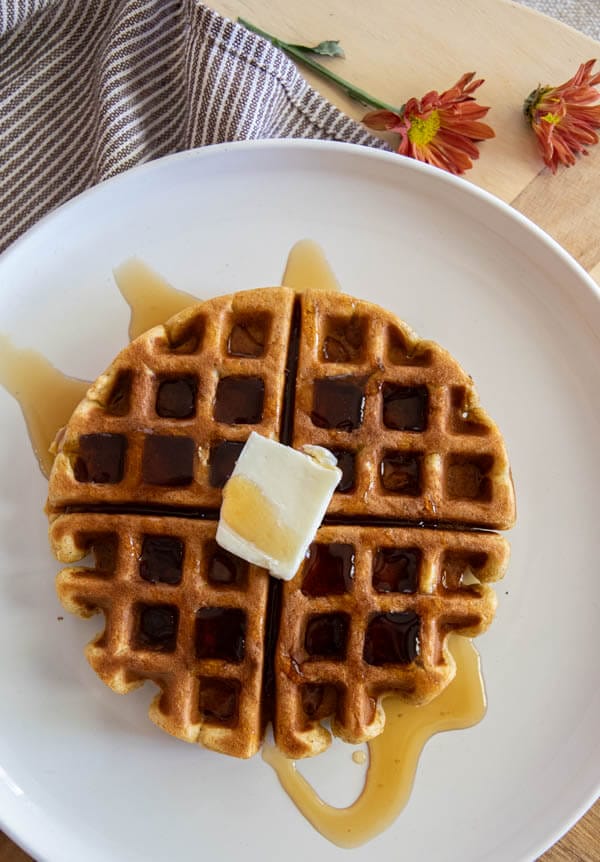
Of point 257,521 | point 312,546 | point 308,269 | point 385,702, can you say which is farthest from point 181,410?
point 385,702

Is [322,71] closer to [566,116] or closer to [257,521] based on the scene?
[566,116]

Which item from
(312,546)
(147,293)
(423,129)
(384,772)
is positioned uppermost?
(423,129)

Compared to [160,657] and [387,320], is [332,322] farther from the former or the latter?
[160,657]

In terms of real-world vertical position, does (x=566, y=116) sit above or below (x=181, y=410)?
above

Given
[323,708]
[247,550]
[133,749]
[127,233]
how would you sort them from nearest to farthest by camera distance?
Answer: [247,550] → [323,708] → [133,749] → [127,233]

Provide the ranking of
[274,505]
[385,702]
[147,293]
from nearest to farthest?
1. [274,505]
2. [385,702]
3. [147,293]

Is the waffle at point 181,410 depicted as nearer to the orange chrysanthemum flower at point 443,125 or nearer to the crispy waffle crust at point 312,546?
Answer: the crispy waffle crust at point 312,546

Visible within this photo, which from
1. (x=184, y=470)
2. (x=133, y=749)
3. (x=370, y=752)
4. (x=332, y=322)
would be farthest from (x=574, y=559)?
(x=133, y=749)
